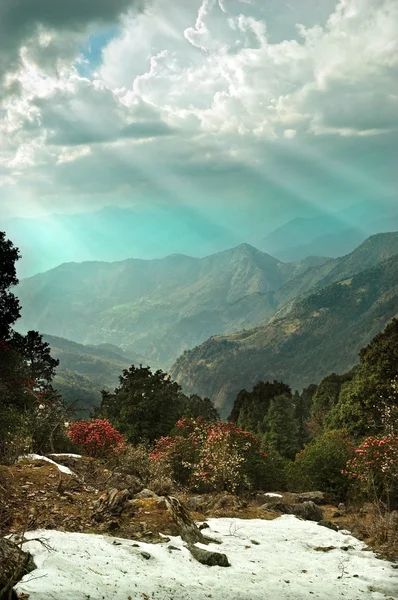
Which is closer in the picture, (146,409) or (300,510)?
(300,510)

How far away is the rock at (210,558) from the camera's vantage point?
8.82 m

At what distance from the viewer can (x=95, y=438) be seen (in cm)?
2375

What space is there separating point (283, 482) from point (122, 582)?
1966 centimetres

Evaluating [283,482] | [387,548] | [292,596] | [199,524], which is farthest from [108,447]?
[292,596]

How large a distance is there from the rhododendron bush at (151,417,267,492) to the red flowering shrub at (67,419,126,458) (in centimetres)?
285

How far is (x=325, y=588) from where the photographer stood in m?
8.57

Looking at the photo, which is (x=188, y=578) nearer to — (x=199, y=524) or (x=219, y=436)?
(x=199, y=524)

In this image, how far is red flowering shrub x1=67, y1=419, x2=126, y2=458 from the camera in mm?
23766

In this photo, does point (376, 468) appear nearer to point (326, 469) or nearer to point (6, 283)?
point (326, 469)

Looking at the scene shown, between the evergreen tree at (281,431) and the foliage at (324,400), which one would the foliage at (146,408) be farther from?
the foliage at (324,400)

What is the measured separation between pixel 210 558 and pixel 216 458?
10.4 metres

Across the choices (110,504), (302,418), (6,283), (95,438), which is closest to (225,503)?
(110,504)

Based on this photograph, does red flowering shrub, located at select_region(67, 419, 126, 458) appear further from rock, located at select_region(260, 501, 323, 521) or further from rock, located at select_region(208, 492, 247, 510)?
rock, located at select_region(260, 501, 323, 521)

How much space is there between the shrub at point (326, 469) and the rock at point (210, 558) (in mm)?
16233
